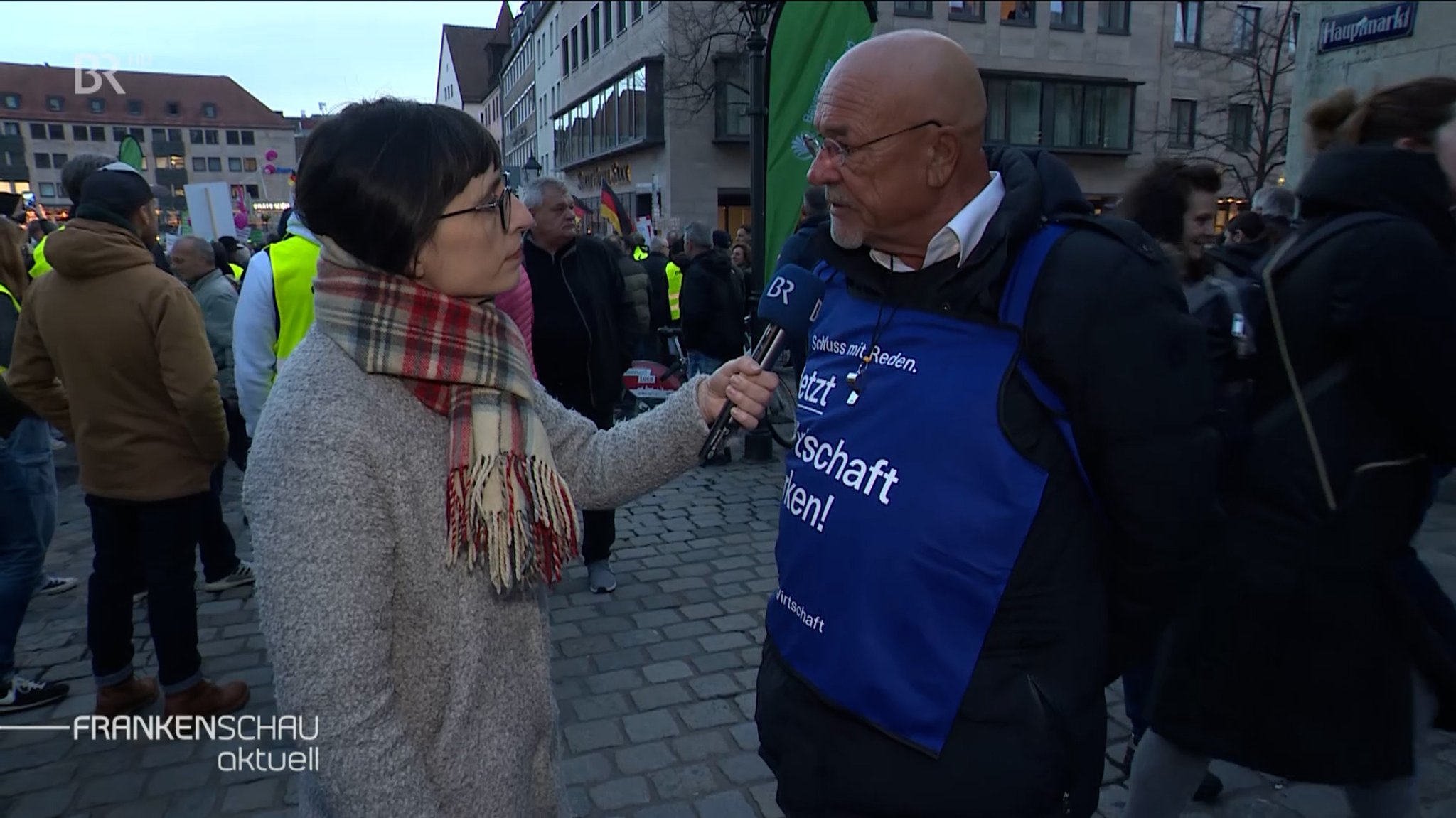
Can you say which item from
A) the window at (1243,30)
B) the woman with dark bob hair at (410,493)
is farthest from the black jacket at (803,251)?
the window at (1243,30)

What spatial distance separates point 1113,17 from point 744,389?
35.7 metres

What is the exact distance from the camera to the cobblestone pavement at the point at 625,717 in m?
3.17

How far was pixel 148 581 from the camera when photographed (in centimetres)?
371

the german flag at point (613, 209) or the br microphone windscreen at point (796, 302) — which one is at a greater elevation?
the german flag at point (613, 209)

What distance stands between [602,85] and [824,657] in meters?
36.4

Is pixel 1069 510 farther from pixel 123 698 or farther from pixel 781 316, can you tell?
pixel 123 698

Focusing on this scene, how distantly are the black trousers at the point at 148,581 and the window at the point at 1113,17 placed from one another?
3460cm

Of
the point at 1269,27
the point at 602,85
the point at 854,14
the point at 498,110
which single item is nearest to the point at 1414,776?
the point at 854,14

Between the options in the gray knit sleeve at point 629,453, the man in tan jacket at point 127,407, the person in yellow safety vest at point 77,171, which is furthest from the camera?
the person in yellow safety vest at point 77,171

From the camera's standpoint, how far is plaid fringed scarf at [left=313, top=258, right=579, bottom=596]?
150 cm

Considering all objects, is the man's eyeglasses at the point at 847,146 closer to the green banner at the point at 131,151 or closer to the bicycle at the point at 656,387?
the bicycle at the point at 656,387

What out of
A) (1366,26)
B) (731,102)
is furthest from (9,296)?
(731,102)

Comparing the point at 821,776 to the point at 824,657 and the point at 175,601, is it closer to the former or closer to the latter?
the point at 824,657

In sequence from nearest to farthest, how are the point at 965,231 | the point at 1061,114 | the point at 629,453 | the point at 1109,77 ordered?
the point at 965,231 < the point at 629,453 < the point at 1061,114 < the point at 1109,77
